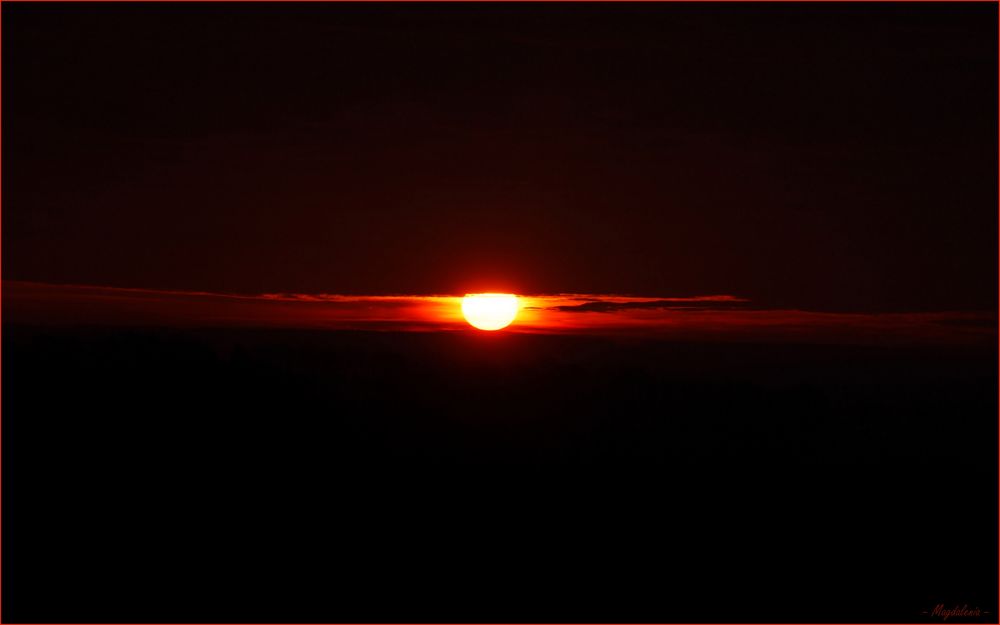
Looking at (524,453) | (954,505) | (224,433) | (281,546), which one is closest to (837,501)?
(954,505)

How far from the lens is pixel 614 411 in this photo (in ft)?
159

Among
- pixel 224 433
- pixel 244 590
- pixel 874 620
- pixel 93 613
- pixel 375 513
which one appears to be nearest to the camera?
pixel 874 620

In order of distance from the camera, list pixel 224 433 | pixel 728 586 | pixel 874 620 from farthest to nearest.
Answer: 1. pixel 224 433
2. pixel 728 586
3. pixel 874 620

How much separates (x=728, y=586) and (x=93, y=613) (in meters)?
16.4

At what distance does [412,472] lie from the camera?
3744 cm

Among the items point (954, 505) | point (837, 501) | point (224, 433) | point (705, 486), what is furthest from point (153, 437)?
point (954, 505)

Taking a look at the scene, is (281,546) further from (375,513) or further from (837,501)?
(837,501)

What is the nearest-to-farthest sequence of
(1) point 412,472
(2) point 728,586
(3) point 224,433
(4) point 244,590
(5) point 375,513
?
(4) point 244,590, (2) point 728,586, (5) point 375,513, (1) point 412,472, (3) point 224,433

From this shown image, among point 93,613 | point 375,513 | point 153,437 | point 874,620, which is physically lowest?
point 93,613

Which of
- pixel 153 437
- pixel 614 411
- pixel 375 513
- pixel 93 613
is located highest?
pixel 614 411

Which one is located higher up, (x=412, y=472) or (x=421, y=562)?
(x=412, y=472)

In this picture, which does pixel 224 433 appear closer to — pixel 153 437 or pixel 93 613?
pixel 153 437

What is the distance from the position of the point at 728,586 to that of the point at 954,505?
47.8ft

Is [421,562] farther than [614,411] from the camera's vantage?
No
